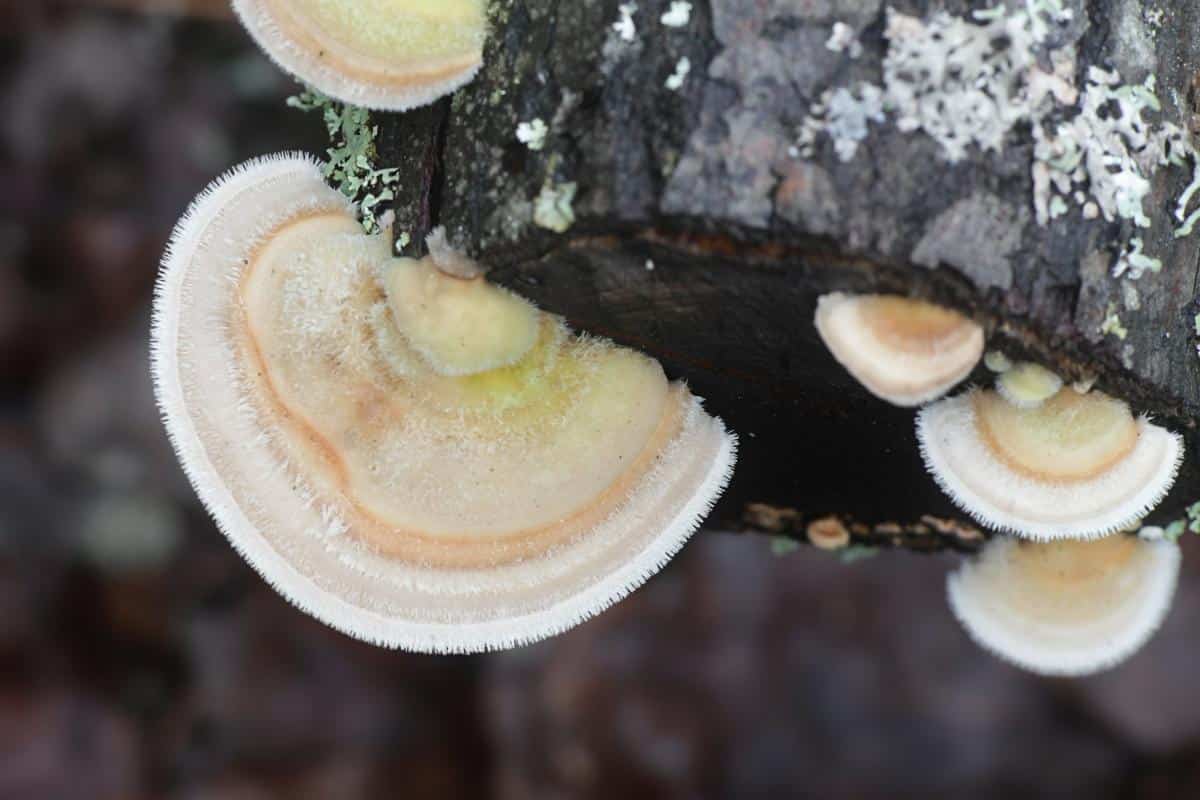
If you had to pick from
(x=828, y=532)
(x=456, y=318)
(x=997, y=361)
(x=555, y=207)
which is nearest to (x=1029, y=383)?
(x=997, y=361)

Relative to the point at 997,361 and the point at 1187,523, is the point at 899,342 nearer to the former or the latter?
the point at 997,361

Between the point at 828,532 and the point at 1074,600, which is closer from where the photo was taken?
the point at 1074,600

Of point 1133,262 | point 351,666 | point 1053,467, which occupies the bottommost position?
point 351,666

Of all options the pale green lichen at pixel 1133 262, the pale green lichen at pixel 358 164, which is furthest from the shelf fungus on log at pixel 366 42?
the pale green lichen at pixel 1133 262

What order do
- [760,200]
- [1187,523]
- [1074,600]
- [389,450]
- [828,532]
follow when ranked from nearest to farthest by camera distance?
[760,200] → [389,450] → [1187,523] → [1074,600] → [828,532]

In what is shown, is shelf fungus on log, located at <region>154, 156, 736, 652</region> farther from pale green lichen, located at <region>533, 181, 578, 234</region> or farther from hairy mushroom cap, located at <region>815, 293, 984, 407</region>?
hairy mushroom cap, located at <region>815, 293, 984, 407</region>

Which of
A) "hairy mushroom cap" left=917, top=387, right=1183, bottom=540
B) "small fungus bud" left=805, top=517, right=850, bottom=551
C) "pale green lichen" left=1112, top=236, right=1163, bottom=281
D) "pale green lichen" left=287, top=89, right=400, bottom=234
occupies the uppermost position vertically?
"pale green lichen" left=1112, top=236, right=1163, bottom=281

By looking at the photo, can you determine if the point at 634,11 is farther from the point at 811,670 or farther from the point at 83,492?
the point at 83,492

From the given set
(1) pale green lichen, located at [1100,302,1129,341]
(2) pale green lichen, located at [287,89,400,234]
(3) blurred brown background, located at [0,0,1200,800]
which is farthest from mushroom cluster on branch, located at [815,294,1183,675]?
(3) blurred brown background, located at [0,0,1200,800]
